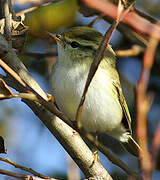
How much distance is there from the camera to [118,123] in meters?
Result: 2.75

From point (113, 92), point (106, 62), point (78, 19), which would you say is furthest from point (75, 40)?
point (78, 19)

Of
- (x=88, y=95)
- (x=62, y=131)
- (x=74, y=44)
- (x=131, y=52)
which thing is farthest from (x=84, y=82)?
(x=131, y=52)

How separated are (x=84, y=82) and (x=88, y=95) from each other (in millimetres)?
87

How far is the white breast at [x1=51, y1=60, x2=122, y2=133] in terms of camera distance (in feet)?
7.84

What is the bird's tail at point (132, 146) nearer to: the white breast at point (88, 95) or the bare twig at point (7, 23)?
the white breast at point (88, 95)

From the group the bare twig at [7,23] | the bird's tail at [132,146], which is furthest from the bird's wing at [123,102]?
the bare twig at [7,23]

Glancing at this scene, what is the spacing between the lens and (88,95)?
93.9 inches

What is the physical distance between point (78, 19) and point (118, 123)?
124cm

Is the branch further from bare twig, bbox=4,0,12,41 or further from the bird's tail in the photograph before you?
the bird's tail

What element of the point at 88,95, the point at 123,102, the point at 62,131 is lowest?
the point at 123,102

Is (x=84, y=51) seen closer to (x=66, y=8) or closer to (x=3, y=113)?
(x=66, y=8)

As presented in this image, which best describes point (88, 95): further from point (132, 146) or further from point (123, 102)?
point (132, 146)

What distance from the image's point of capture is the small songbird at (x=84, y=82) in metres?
2.41

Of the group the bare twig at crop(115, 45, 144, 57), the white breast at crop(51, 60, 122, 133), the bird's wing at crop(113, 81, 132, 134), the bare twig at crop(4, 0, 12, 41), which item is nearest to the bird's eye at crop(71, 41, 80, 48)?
the white breast at crop(51, 60, 122, 133)
